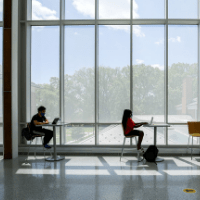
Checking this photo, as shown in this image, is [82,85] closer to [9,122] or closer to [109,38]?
[109,38]

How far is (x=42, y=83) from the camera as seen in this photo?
6207 mm

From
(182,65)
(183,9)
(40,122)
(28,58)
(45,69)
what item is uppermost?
(183,9)

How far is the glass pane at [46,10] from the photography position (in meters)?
6.13

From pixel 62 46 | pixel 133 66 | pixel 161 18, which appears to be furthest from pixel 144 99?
pixel 62 46

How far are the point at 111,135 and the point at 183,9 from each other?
414 centimetres

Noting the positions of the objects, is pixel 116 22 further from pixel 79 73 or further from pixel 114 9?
pixel 79 73

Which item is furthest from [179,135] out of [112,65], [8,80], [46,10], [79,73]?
[46,10]

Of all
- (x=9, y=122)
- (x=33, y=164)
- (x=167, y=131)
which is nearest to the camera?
(x=33, y=164)

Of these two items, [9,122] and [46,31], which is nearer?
[9,122]

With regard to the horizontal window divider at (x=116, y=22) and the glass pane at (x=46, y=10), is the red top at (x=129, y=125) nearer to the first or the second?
the horizontal window divider at (x=116, y=22)

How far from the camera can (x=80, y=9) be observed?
6121 mm

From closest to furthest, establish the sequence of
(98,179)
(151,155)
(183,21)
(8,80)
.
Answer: (98,179)
(151,155)
(8,80)
(183,21)

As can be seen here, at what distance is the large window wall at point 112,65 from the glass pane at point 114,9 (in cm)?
3

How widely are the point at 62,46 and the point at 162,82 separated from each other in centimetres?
308
